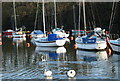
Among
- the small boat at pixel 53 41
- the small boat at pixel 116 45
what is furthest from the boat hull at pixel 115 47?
the small boat at pixel 53 41

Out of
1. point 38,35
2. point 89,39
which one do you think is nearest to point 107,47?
point 89,39

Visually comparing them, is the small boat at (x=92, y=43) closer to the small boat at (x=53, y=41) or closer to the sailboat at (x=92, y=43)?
the sailboat at (x=92, y=43)

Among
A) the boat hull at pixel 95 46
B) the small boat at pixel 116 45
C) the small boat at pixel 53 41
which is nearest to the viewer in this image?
the small boat at pixel 116 45

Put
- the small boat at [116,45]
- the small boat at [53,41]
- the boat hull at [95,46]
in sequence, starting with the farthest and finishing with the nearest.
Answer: the small boat at [53,41]
the boat hull at [95,46]
the small boat at [116,45]

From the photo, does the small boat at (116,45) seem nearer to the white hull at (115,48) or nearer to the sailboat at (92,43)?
the white hull at (115,48)

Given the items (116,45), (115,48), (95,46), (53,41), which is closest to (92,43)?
(95,46)

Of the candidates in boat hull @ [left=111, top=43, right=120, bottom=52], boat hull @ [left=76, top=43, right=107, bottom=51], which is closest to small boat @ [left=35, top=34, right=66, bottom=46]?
boat hull @ [left=76, top=43, right=107, bottom=51]

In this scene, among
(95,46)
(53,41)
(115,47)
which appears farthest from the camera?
(53,41)

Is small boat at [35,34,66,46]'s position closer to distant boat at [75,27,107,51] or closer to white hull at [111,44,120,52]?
distant boat at [75,27,107,51]

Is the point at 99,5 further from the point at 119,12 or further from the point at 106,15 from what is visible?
the point at 119,12

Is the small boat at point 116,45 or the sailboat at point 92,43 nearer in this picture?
the small boat at point 116,45

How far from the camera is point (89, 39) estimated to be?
3341cm

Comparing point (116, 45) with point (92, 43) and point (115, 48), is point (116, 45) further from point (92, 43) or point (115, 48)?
point (92, 43)

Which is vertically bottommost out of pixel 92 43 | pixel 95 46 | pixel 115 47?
pixel 95 46
